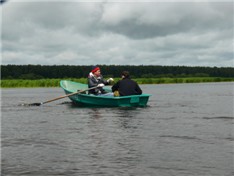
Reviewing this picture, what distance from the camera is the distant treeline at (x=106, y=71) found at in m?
127

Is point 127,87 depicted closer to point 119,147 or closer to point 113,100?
point 113,100

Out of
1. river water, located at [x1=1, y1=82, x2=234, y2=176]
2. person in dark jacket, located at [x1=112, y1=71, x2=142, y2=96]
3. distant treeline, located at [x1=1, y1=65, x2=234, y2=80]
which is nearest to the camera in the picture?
river water, located at [x1=1, y1=82, x2=234, y2=176]

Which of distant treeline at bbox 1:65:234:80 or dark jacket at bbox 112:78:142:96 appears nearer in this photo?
dark jacket at bbox 112:78:142:96

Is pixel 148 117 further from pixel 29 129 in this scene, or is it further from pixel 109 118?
pixel 29 129

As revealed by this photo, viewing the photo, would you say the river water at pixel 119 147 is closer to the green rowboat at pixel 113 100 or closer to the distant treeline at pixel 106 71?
the green rowboat at pixel 113 100

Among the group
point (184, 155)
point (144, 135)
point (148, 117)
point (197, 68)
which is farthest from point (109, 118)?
point (197, 68)

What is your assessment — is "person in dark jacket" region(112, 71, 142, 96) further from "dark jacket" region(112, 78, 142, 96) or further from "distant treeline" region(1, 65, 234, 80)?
"distant treeline" region(1, 65, 234, 80)

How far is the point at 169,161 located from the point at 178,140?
2603mm

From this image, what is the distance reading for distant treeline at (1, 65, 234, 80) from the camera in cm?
12675

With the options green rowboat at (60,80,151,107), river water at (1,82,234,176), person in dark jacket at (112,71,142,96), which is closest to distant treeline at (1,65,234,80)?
green rowboat at (60,80,151,107)

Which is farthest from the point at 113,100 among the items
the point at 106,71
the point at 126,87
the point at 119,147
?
the point at 106,71

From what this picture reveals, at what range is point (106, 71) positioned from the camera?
139m

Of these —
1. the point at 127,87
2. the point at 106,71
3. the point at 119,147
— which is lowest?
the point at 119,147

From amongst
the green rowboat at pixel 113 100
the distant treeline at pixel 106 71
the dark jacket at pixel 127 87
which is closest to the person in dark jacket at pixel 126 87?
the dark jacket at pixel 127 87
